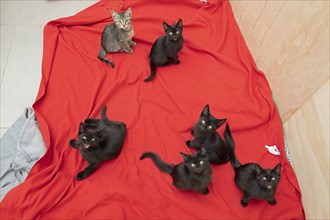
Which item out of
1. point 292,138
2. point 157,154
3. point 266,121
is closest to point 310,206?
point 292,138

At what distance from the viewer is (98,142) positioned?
1603 mm

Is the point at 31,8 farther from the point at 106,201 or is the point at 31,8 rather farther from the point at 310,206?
the point at 310,206

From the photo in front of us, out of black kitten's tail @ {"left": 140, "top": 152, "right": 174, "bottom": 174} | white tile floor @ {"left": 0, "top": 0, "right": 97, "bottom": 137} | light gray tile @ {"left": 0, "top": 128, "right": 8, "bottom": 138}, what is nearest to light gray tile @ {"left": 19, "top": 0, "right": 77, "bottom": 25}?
white tile floor @ {"left": 0, "top": 0, "right": 97, "bottom": 137}

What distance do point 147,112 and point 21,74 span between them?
116 cm

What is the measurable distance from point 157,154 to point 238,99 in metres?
0.75

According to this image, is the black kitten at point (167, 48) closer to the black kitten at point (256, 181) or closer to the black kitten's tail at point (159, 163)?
the black kitten's tail at point (159, 163)

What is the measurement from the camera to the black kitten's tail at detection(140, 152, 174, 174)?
67.0 inches

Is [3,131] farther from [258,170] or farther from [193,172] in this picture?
[258,170]

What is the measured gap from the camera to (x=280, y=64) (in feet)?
6.75

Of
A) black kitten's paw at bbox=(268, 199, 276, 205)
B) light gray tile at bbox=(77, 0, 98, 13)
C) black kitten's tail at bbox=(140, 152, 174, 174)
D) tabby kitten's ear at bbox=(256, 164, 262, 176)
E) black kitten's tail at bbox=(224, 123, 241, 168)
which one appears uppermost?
light gray tile at bbox=(77, 0, 98, 13)

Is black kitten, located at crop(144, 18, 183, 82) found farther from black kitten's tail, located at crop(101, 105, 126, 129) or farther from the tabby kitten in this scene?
black kitten's tail, located at crop(101, 105, 126, 129)

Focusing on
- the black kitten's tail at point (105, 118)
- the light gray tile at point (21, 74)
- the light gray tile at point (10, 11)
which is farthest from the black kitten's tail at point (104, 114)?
the light gray tile at point (10, 11)

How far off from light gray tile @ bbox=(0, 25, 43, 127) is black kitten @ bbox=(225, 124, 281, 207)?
1.64 meters

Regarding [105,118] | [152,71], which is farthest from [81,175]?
[152,71]
